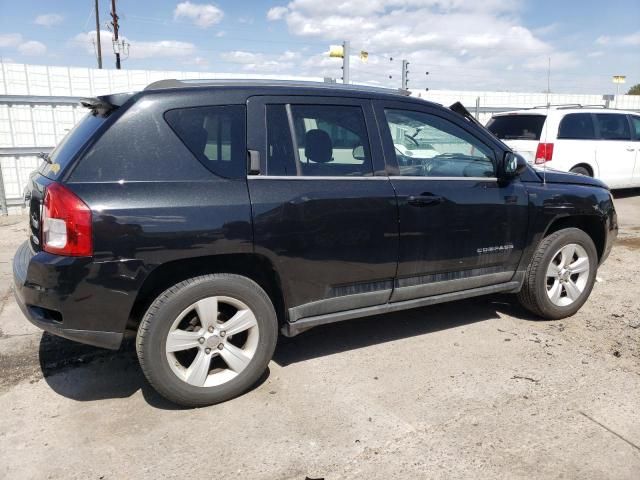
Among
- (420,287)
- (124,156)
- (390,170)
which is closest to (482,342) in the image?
(420,287)

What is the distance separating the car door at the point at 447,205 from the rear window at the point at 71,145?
1.79 meters

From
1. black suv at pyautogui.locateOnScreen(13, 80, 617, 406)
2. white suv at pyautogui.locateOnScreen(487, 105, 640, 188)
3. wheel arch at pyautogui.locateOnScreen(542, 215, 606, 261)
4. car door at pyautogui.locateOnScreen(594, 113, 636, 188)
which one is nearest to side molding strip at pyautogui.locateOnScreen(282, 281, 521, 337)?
black suv at pyautogui.locateOnScreen(13, 80, 617, 406)

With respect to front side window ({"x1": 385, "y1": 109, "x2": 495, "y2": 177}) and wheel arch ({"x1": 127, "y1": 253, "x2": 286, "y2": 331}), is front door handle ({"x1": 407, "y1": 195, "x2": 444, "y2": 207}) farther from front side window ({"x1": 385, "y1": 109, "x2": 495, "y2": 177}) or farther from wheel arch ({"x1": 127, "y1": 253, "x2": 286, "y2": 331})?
wheel arch ({"x1": 127, "y1": 253, "x2": 286, "y2": 331})

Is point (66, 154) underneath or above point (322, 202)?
above

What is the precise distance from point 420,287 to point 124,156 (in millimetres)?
2140

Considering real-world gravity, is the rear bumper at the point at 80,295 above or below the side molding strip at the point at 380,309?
above

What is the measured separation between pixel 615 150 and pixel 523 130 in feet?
7.59

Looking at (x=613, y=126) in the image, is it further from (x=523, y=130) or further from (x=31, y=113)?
(x=31, y=113)

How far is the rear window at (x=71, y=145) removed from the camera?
9.41 ft

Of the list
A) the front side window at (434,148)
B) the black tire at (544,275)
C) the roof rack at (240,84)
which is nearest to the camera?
the roof rack at (240,84)

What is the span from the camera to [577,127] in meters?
9.69

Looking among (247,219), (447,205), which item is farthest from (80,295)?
(447,205)

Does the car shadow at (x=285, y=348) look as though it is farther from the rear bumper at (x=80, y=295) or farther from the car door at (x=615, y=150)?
the car door at (x=615, y=150)

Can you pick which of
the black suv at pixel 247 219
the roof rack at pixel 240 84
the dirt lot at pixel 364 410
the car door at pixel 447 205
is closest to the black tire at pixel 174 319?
the black suv at pixel 247 219
